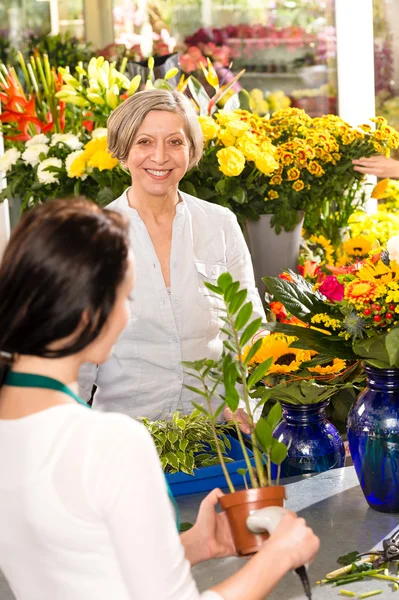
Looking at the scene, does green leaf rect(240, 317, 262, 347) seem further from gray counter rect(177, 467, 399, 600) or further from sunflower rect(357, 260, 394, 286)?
sunflower rect(357, 260, 394, 286)

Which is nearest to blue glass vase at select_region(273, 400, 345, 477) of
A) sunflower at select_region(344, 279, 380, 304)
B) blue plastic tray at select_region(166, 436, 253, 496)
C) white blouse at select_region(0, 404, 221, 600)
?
blue plastic tray at select_region(166, 436, 253, 496)

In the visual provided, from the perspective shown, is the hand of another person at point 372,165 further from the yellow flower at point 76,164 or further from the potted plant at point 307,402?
the potted plant at point 307,402

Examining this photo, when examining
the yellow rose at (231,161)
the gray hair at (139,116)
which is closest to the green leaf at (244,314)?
the gray hair at (139,116)

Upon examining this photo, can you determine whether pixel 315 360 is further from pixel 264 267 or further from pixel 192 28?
pixel 192 28

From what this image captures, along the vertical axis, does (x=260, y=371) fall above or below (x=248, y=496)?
above

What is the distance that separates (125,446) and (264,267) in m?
2.42

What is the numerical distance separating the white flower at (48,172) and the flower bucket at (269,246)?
694 millimetres

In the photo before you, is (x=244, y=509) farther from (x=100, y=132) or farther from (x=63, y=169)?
(x=63, y=169)

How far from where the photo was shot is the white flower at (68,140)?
3.35m

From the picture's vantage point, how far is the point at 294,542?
1021 mm

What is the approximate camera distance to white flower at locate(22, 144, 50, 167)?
133 inches

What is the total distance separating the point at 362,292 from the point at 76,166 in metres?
1.77

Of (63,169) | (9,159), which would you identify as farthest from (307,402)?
(9,159)

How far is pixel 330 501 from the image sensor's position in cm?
172
